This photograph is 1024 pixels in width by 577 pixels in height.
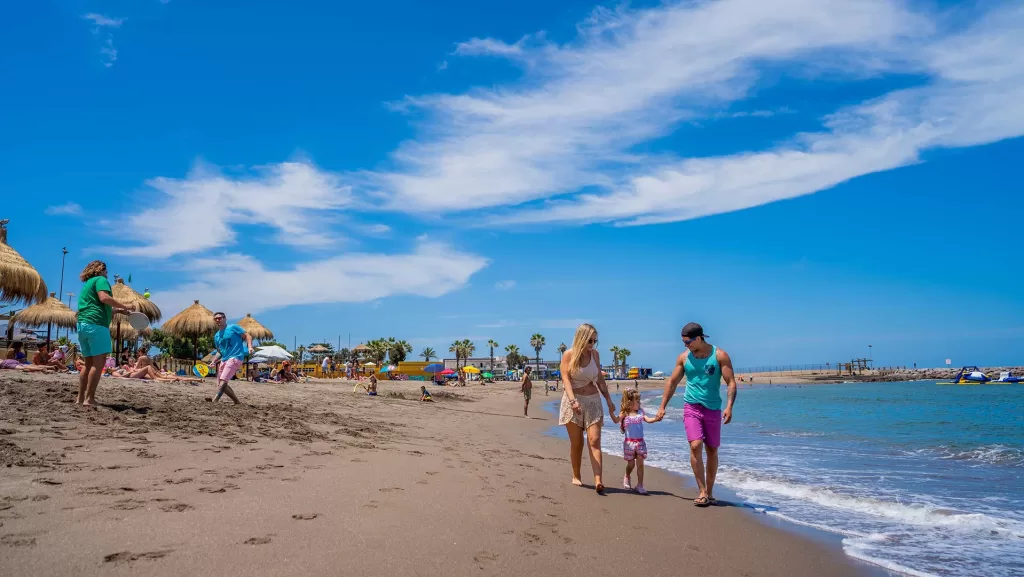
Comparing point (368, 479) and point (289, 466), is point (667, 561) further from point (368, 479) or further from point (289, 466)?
point (289, 466)

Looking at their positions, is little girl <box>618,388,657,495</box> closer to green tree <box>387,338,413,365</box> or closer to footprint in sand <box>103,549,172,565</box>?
footprint in sand <box>103,549,172,565</box>

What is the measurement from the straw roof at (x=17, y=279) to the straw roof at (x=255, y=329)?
18599 mm

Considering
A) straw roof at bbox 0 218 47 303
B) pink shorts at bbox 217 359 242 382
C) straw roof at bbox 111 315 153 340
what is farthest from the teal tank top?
straw roof at bbox 111 315 153 340

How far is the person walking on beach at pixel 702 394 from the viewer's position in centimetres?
535

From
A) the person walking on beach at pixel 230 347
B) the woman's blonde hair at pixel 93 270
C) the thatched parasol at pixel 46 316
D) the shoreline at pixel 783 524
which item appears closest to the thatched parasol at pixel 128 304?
the thatched parasol at pixel 46 316

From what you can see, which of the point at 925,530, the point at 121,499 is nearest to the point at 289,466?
the point at 121,499

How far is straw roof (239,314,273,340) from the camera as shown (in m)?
33.7

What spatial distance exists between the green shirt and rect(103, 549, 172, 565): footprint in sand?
497cm

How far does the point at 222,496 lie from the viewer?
381cm

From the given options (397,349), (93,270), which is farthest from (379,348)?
(93,270)

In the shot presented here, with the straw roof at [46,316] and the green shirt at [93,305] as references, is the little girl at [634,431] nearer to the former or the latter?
the green shirt at [93,305]

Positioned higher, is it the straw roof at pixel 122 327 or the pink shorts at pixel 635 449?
the straw roof at pixel 122 327

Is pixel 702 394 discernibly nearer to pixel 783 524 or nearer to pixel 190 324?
pixel 783 524

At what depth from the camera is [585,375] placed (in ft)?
18.2
